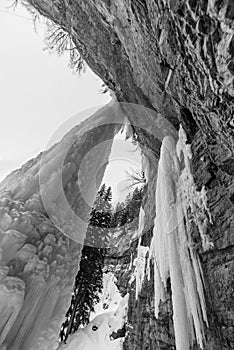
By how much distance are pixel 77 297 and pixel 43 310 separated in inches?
316

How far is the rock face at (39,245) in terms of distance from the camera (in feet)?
7.70

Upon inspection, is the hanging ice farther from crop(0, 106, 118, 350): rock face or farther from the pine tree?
crop(0, 106, 118, 350): rock face

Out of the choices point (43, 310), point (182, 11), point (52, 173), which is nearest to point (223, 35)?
point (182, 11)

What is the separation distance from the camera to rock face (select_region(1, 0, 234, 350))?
67.7 inches

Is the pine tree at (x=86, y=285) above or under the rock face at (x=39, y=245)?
above

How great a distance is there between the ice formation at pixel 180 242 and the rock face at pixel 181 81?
138 millimetres

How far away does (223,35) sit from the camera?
58.2 inches

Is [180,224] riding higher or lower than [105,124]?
lower

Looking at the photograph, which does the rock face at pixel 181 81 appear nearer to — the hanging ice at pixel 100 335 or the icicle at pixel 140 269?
the icicle at pixel 140 269

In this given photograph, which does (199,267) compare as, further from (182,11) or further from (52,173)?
(182,11)

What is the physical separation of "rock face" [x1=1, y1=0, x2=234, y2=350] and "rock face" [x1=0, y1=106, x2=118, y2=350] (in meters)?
0.09

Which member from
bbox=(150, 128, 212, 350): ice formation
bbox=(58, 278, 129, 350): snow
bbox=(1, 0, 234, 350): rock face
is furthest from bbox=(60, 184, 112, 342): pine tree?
bbox=(150, 128, 212, 350): ice formation

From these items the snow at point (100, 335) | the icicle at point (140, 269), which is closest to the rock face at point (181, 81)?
the icicle at point (140, 269)

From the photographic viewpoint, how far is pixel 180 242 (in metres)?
3.66
